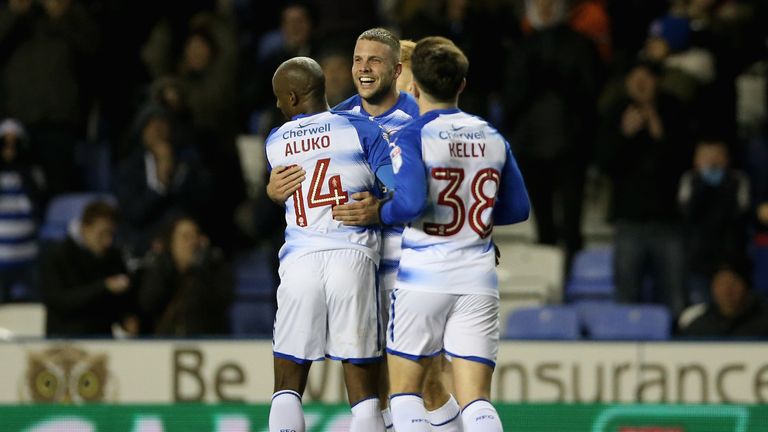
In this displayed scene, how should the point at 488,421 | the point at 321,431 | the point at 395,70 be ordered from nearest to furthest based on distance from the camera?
the point at 488,421 → the point at 395,70 → the point at 321,431

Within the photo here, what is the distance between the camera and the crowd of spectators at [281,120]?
1174 centimetres

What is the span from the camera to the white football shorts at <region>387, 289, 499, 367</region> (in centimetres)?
704

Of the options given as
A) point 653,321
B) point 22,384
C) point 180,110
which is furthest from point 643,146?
point 22,384

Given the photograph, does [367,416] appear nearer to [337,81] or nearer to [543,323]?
[337,81]

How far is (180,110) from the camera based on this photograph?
13.0 metres

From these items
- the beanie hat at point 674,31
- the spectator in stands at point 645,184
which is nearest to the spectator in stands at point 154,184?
the spectator in stands at point 645,184

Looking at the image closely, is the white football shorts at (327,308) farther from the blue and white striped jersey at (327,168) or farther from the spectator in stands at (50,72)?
the spectator in stands at (50,72)

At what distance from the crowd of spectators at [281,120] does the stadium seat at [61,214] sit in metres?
0.12

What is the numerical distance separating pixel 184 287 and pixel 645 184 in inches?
141

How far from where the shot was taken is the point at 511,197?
281 inches

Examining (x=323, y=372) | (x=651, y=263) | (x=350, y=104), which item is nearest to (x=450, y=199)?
(x=350, y=104)

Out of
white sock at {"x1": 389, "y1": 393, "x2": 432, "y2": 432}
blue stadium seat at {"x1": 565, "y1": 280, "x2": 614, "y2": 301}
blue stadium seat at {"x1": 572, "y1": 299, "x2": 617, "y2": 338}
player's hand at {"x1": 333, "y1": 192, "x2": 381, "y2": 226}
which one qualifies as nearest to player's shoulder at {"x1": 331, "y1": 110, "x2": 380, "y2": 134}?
player's hand at {"x1": 333, "y1": 192, "x2": 381, "y2": 226}

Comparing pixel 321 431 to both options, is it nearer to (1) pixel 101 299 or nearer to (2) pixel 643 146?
(1) pixel 101 299

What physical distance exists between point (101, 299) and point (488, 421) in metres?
5.16
